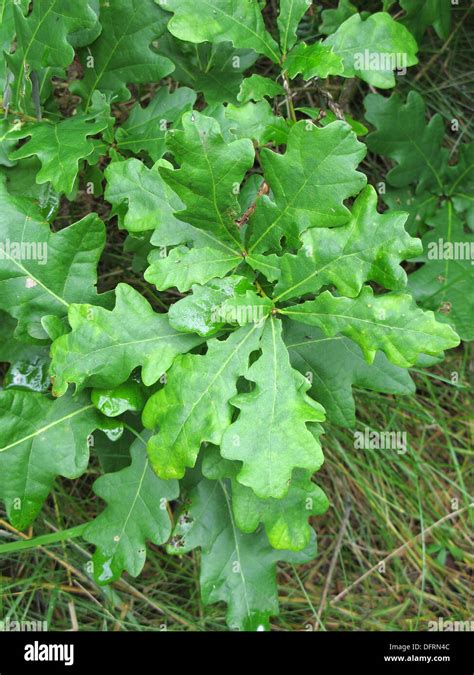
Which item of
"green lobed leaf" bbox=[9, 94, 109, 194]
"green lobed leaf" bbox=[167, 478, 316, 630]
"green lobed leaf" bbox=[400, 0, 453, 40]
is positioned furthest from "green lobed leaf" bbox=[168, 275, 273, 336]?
"green lobed leaf" bbox=[400, 0, 453, 40]

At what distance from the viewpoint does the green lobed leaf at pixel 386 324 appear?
207 centimetres

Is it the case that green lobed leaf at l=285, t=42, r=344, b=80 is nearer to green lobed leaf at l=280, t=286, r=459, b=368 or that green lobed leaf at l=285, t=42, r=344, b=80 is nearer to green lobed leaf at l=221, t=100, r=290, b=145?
green lobed leaf at l=221, t=100, r=290, b=145

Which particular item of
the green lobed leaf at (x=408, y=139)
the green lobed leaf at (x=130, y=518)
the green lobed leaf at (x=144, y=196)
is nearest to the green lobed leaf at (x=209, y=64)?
the green lobed leaf at (x=408, y=139)

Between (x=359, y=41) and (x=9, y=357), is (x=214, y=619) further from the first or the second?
(x=359, y=41)

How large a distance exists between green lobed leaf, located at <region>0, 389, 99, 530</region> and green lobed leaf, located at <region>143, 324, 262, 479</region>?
0.37m

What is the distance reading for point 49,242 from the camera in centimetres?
241

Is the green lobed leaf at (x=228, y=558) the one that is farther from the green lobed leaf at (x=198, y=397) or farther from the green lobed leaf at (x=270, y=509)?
the green lobed leaf at (x=198, y=397)

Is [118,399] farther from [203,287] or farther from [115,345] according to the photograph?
[203,287]

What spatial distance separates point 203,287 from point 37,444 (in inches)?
32.0

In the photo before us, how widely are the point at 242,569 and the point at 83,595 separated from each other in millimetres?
1007

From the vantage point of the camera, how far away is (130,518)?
2.55 metres

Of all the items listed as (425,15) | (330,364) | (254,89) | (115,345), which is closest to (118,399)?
(115,345)
